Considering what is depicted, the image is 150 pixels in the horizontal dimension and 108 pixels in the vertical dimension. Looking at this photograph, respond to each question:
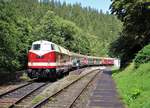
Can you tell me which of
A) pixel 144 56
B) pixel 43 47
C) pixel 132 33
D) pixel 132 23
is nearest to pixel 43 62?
pixel 43 47

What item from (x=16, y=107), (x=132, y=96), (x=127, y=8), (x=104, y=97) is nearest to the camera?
(x=16, y=107)

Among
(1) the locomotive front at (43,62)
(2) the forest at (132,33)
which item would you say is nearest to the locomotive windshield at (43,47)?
(1) the locomotive front at (43,62)

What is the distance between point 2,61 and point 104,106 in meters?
18.5

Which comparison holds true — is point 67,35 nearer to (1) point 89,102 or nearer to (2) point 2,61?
(2) point 2,61

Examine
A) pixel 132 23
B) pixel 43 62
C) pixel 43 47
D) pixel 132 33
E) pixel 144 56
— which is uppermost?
pixel 132 23

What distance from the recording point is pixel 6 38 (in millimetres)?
34531

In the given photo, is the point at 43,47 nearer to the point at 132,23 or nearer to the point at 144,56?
the point at 144,56

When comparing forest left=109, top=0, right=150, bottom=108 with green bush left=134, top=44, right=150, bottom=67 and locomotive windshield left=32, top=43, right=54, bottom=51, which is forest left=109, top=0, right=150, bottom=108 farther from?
locomotive windshield left=32, top=43, right=54, bottom=51

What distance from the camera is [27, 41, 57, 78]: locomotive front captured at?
1501 inches

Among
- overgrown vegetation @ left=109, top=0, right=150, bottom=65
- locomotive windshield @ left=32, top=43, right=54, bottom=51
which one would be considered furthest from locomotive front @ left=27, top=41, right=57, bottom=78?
overgrown vegetation @ left=109, top=0, right=150, bottom=65

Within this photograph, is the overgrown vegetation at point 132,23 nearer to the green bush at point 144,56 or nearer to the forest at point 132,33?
the forest at point 132,33

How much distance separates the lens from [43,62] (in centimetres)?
3847

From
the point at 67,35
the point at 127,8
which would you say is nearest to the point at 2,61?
the point at 127,8

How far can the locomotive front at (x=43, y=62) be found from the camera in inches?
1501
